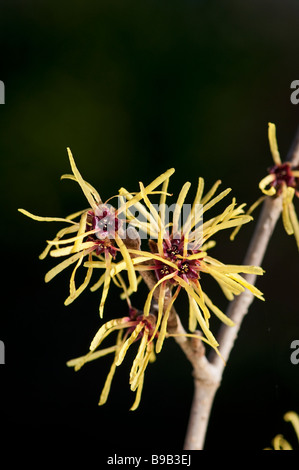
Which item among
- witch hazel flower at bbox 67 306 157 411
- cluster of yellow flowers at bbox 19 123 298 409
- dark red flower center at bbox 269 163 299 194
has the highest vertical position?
dark red flower center at bbox 269 163 299 194

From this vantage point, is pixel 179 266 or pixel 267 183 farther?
pixel 267 183

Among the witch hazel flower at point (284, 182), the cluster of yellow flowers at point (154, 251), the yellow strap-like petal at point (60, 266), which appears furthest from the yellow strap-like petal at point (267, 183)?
the yellow strap-like petal at point (60, 266)

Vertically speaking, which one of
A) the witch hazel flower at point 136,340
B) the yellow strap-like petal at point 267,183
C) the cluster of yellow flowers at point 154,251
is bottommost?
the witch hazel flower at point 136,340

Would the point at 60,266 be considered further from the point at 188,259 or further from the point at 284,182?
the point at 284,182

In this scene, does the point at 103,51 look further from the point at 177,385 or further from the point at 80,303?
the point at 177,385

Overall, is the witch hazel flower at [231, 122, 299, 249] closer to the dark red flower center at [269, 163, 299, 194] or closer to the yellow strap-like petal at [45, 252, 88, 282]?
the dark red flower center at [269, 163, 299, 194]

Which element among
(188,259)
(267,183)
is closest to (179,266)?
(188,259)

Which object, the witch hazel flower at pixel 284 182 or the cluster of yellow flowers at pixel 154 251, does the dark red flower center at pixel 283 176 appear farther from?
the cluster of yellow flowers at pixel 154 251

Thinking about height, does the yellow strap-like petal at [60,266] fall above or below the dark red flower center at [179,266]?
below

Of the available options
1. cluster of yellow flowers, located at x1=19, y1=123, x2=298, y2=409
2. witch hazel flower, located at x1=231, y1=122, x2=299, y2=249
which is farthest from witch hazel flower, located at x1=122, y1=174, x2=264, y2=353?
witch hazel flower, located at x1=231, y1=122, x2=299, y2=249
